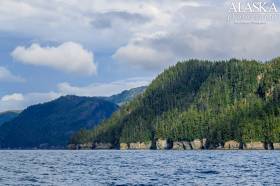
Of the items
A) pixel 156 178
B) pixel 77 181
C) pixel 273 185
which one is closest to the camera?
pixel 273 185

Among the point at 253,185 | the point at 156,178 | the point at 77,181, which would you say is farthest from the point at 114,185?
the point at 253,185

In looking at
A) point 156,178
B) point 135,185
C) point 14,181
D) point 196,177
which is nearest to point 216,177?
point 196,177

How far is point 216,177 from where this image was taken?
7425cm

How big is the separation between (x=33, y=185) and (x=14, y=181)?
6.76 metres

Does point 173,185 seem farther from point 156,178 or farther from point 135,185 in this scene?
point 156,178

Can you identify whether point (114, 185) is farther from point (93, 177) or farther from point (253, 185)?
point (253, 185)

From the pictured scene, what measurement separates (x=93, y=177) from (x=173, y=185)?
15652 millimetres

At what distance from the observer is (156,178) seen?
2906 inches

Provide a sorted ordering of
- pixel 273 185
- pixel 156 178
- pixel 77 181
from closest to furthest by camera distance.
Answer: pixel 273 185 → pixel 77 181 → pixel 156 178

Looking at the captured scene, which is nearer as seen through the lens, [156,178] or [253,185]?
[253,185]

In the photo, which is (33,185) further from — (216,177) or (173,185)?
(216,177)

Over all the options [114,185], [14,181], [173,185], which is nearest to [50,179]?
[14,181]

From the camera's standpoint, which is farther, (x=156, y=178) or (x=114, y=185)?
(x=156, y=178)

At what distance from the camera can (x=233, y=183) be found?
6531 centimetres
